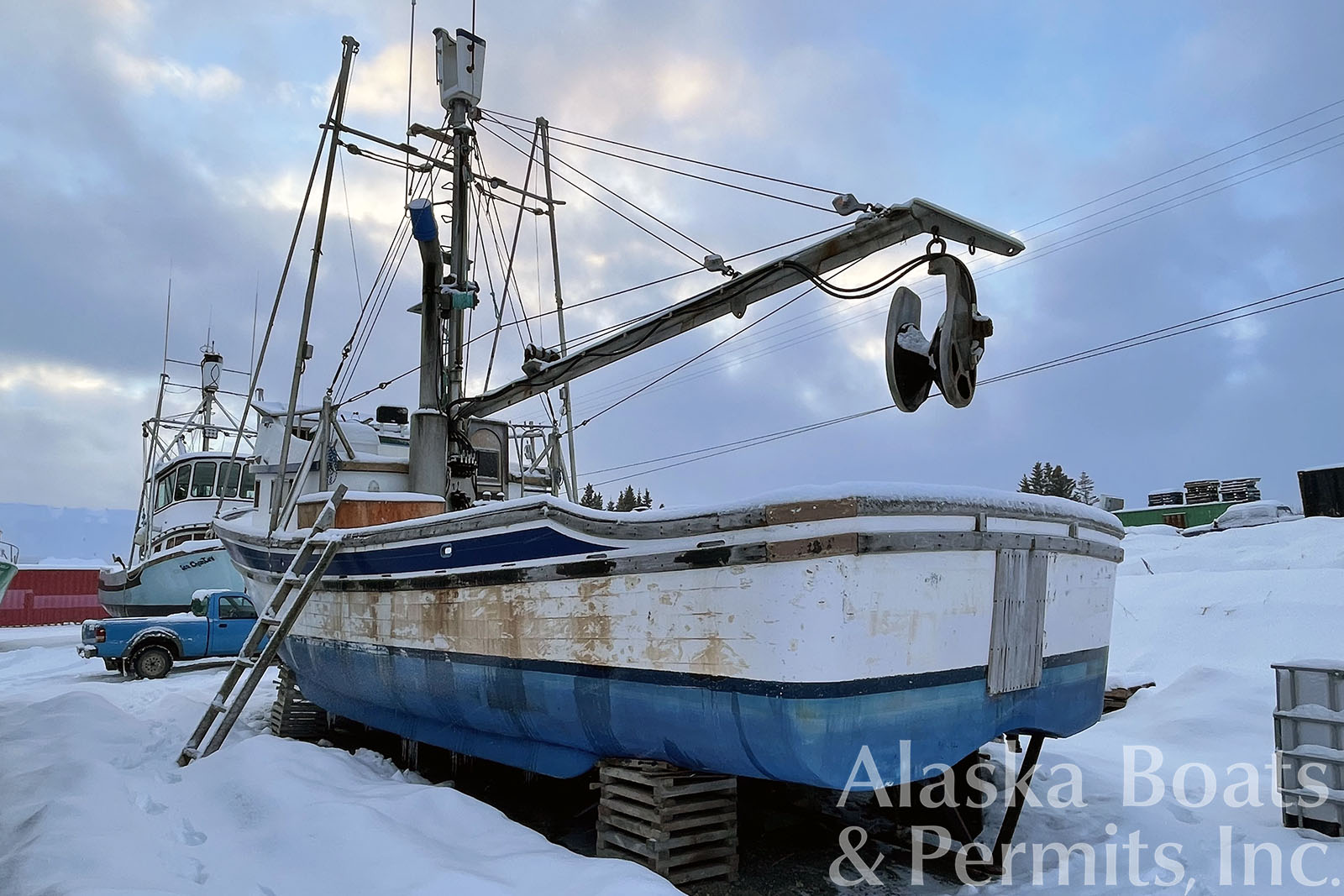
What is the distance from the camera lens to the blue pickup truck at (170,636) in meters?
14.3

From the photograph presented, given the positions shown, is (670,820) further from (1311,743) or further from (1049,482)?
(1049,482)

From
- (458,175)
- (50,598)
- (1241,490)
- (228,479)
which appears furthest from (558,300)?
(1241,490)

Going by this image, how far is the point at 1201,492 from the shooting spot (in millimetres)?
43719

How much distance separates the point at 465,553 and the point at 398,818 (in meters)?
1.84

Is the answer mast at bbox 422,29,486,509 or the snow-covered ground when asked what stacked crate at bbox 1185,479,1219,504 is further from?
mast at bbox 422,29,486,509

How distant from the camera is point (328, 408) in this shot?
920 cm

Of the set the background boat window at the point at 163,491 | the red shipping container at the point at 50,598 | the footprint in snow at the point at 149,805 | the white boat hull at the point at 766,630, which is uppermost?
the background boat window at the point at 163,491

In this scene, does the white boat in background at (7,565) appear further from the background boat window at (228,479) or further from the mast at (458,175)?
the mast at (458,175)

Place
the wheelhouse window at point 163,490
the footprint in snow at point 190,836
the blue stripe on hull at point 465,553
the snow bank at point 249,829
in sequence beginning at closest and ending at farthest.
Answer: the snow bank at point 249,829
the footprint in snow at point 190,836
the blue stripe on hull at point 465,553
the wheelhouse window at point 163,490

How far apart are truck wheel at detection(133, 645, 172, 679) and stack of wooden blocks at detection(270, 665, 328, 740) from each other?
6.54m

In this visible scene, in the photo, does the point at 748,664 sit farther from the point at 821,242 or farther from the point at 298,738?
the point at 298,738

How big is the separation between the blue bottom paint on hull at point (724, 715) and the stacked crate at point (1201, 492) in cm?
4391

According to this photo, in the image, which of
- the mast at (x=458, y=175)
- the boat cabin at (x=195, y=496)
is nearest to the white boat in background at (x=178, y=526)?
the boat cabin at (x=195, y=496)

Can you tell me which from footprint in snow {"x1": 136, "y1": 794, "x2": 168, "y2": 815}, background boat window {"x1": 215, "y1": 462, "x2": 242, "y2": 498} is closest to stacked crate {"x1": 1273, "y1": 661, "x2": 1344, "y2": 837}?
footprint in snow {"x1": 136, "y1": 794, "x2": 168, "y2": 815}
